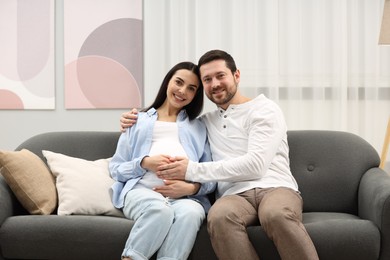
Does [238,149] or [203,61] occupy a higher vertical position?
[203,61]

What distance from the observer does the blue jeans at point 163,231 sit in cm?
205

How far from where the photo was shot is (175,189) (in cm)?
229

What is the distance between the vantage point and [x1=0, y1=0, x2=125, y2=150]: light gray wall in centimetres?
352

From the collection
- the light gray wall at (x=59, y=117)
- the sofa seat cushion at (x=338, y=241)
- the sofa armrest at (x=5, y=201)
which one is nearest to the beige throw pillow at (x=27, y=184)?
the sofa armrest at (x=5, y=201)

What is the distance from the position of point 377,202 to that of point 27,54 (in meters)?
2.51

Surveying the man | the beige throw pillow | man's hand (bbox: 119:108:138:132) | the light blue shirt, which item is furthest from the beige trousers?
the beige throw pillow

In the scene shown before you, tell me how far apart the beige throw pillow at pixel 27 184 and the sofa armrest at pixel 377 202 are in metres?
1.43

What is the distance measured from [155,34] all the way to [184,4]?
0.91ft

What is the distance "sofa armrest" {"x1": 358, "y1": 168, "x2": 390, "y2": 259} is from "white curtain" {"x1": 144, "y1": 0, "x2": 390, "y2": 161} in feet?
3.22

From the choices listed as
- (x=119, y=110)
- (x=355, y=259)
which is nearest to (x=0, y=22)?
(x=119, y=110)

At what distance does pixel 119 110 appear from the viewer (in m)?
3.52

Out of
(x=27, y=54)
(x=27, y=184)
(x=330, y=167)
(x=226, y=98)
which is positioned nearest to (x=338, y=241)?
(x=330, y=167)

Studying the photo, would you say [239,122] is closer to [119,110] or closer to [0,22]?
[119,110]

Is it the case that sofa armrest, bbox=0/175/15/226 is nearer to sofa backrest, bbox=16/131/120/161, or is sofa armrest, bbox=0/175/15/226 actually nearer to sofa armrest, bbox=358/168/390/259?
sofa backrest, bbox=16/131/120/161
